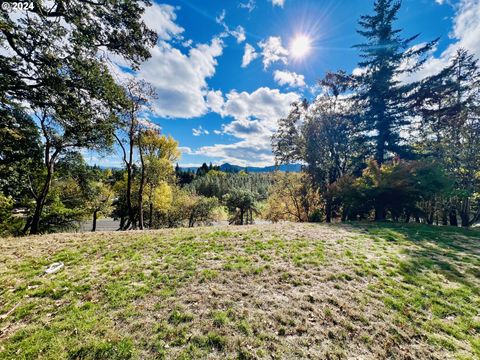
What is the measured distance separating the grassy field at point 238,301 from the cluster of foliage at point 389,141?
585 cm

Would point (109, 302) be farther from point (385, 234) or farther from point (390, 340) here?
point (385, 234)

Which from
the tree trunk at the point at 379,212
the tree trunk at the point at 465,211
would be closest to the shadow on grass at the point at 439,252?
the tree trunk at the point at 379,212

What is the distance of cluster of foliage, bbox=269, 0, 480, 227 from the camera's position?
11.2m

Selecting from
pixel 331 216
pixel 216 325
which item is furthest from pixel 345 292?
pixel 331 216

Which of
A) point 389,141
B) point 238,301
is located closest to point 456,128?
point 389,141

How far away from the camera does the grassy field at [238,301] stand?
2.75 m

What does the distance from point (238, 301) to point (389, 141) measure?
53.9 ft

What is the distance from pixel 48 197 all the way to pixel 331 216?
63.1 feet

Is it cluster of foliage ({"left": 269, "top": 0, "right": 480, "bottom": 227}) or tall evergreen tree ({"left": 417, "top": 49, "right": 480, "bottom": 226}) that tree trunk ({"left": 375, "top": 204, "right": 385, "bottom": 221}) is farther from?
tall evergreen tree ({"left": 417, "top": 49, "right": 480, "bottom": 226})

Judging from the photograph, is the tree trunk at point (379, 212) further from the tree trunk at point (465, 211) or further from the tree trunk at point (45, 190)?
the tree trunk at point (45, 190)

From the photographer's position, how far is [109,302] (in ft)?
11.7

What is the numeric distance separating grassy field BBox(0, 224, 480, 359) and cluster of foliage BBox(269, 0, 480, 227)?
230 inches

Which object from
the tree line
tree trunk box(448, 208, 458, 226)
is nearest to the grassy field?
the tree line

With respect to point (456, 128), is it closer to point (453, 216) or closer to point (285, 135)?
point (453, 216)
